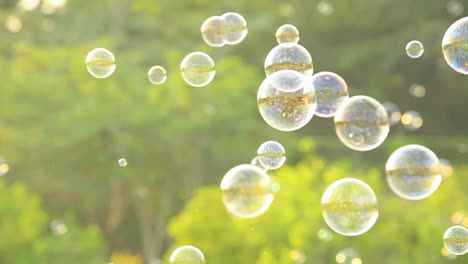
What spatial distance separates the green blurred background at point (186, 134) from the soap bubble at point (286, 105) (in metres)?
1.86

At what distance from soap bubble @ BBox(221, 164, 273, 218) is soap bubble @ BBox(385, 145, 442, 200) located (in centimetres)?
51

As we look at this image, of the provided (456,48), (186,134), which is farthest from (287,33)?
(186,134)

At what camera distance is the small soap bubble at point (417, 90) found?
41.6 ft

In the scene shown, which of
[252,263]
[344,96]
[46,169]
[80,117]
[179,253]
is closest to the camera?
[344,96]

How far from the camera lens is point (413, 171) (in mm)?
3383

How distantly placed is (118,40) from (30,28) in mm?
1624

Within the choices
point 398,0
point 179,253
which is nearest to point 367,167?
point 398,0

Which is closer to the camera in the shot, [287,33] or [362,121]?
[362,121]

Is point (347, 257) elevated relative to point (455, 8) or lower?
lower

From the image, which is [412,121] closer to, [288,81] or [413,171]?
[413,171]

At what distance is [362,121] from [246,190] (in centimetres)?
54

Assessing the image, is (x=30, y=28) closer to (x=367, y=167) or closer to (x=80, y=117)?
(x=80, y=117)

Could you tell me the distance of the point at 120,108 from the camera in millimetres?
8883

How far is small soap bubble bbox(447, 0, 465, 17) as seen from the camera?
1135 centimetres
